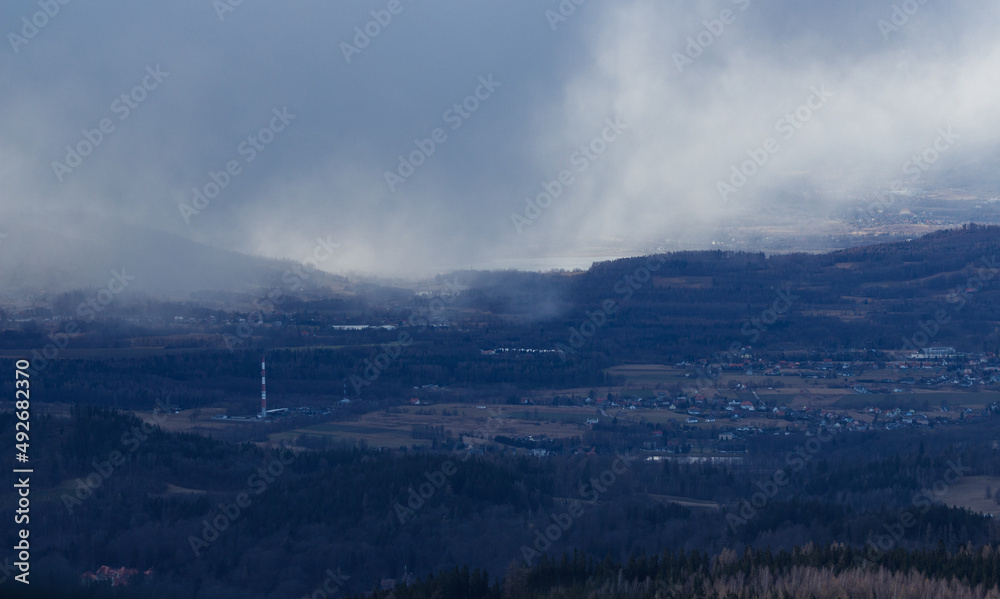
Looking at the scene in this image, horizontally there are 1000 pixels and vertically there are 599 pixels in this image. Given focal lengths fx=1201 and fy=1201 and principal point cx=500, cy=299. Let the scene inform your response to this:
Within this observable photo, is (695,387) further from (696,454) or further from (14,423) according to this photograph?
(14,423)

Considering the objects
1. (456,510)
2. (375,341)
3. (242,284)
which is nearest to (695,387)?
(375,341)

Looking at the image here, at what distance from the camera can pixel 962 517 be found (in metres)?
24.1

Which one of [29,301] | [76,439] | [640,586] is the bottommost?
[640,586]

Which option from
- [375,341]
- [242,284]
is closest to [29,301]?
[242,284]

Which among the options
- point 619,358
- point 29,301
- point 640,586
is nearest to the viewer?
point 640,586

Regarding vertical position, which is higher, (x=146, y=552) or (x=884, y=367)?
(x=884, y=367)

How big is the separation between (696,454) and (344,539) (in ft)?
45.9

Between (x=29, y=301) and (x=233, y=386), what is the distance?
22.5 meters

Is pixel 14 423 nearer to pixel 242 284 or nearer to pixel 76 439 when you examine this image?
pixel 76 439

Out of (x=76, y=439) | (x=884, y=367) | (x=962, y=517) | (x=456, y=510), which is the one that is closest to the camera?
(x=962, y=517)

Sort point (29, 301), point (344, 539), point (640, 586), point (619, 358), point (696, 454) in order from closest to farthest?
point (640, 586)
point (344, 539)
point (696, 454)
point (619, 358)
point (29, 301)

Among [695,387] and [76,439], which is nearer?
[76,439]

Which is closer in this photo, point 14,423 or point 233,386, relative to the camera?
point 14,423

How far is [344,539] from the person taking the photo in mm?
26375
